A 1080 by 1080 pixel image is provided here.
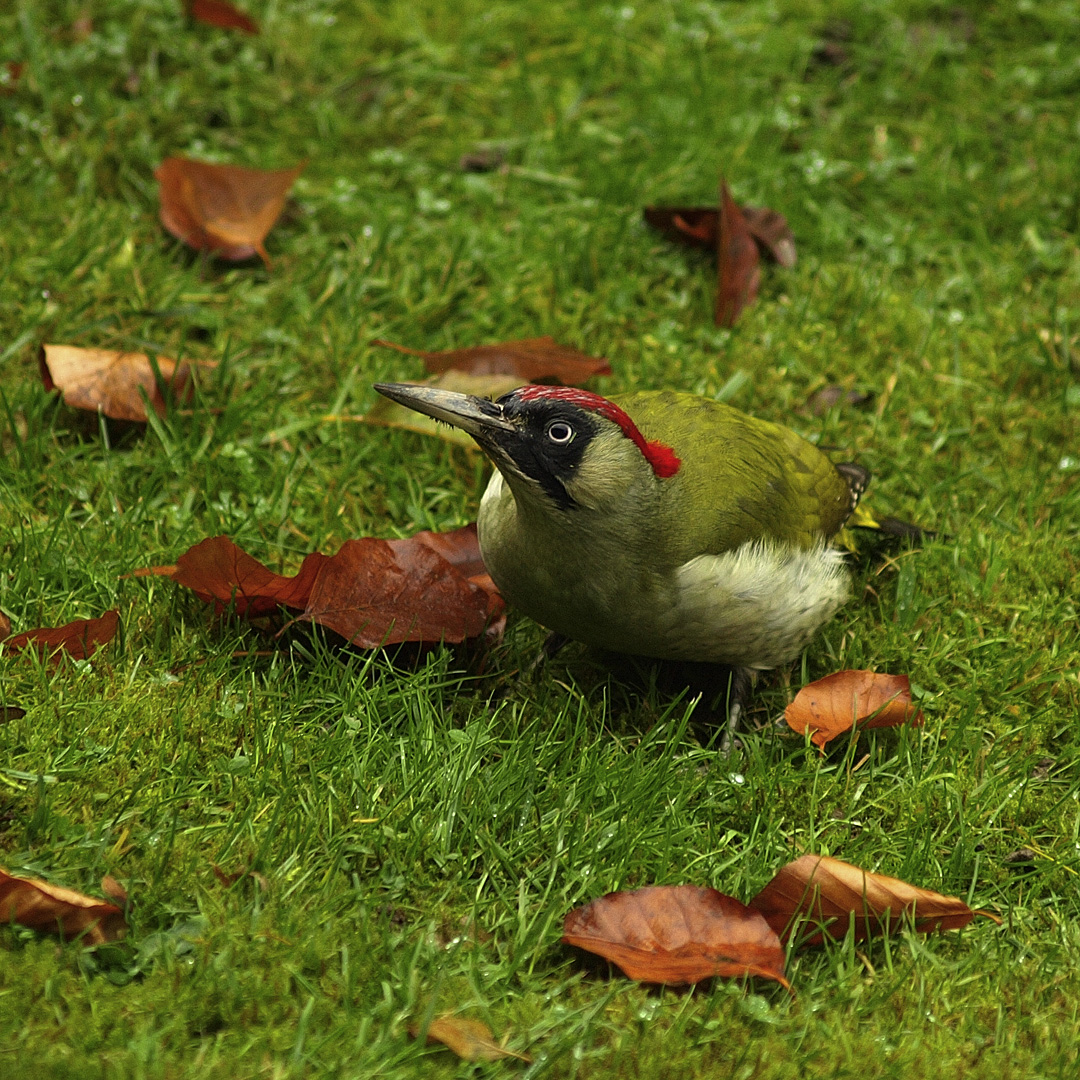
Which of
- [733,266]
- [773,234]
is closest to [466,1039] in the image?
[733,266]

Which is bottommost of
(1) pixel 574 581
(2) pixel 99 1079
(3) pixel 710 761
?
(3) pixel 710 761

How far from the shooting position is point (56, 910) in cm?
263

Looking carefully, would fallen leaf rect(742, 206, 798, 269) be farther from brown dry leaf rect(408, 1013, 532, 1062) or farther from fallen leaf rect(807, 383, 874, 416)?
brown dry leaf rect(408, 1013, 532, 1062)

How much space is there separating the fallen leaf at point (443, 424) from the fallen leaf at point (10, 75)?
2151mm

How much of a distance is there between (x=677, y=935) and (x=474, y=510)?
178cm

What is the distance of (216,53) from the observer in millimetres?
5742

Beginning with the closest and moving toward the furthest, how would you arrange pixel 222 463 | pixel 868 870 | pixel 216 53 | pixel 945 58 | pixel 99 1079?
pixel 99 1079, pixel 868 870, pixel 222 463, pixel 216 53, pixel 945 58

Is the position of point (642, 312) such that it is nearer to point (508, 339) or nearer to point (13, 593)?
point (508, 339)

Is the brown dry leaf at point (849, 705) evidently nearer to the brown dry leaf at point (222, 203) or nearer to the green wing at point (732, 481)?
the green wing at point (732, 481)

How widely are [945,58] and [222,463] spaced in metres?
4.10

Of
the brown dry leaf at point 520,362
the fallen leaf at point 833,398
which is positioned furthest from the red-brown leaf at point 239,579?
the fallen leaf at point 833,398

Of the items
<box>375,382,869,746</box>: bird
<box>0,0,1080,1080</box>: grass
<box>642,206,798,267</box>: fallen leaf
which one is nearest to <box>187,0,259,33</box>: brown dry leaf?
<box>0,0,1080,1080</box>: grass

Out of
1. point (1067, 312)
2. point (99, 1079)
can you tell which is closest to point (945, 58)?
point (1067, 312)

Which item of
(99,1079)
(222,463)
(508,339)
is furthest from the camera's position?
(508,339)
